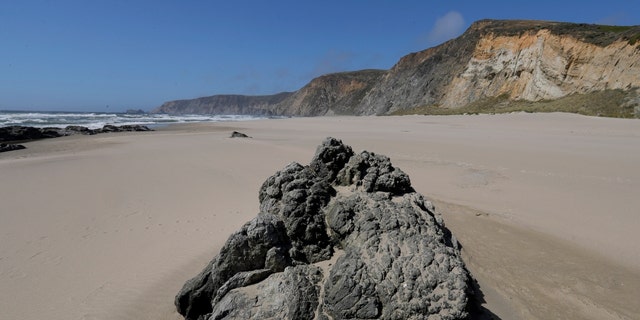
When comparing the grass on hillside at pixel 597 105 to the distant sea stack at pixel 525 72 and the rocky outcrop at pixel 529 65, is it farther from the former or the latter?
the rocky outcrop at pixel 529 65

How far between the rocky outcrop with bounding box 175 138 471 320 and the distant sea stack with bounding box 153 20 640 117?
2601 centimetres

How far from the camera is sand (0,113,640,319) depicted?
3736mm

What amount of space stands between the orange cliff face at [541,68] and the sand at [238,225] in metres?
19.4

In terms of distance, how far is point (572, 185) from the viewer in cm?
746

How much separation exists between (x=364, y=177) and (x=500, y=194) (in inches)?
165

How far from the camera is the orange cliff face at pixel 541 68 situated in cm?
2639

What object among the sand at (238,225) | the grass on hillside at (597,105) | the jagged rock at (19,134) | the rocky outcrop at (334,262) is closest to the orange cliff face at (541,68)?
the grass on hillside at (597,105)

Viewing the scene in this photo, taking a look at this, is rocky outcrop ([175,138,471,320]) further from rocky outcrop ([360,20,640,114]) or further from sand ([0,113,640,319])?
rocky outcrop ([360,20,640,114])

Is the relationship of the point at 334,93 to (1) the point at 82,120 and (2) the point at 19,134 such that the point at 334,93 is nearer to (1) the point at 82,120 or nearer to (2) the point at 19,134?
(1) the point at 82,120

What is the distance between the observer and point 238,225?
237 inches

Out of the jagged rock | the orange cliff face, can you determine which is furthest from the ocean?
the orange cliff face

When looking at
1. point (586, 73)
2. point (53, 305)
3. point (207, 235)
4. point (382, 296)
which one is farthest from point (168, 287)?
point (586, 73)

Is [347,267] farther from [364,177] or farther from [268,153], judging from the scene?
[268,153]

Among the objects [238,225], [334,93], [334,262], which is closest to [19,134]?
[238,225]
